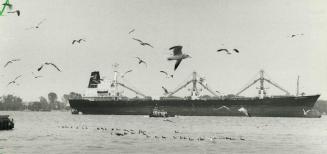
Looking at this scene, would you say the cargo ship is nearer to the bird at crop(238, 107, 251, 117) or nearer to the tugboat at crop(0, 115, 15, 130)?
the bird at crop(238, 107, 251, 117)

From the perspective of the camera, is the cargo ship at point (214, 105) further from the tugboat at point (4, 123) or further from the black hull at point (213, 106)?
the tugboat at point (4, 123)

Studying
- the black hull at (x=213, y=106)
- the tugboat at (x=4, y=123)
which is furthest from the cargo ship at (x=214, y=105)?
the tugboat at (x=4, y=123)

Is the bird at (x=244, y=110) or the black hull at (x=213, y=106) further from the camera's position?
the bird at (x=244, y=110)

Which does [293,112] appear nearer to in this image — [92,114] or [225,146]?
[92,114]

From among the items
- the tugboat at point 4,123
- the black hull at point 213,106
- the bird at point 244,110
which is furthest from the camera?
the bird at point 244,110

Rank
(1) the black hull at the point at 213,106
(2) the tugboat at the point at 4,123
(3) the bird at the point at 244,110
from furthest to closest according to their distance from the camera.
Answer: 1. (3) the bird at the point at 244,110
2. (1) the black hull at the point at 213,106
3. (2) the tugboat at the point at 4,123

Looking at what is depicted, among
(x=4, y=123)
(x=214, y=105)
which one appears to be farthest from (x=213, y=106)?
(x=4, y=123)

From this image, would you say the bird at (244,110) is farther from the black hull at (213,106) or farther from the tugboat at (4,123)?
the tugboat at (4,123)

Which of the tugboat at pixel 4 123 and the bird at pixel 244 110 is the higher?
the bird at pixel 244 110

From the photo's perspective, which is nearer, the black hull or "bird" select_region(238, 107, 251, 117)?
the black hull

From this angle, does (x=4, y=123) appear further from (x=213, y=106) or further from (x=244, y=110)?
Answer: (x=244, y=110)

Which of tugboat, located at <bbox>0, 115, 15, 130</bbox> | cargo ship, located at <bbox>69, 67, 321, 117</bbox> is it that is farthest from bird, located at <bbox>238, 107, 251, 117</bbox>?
tugboat, located at <bbox>0, 115, 15, 130</bbox>
